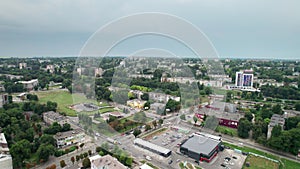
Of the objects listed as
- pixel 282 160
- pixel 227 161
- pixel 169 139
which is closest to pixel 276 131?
pixel 282 160

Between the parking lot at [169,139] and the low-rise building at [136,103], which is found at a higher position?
the low-rise building at [136,103]

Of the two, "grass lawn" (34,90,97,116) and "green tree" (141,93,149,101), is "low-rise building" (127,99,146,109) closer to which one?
"green tree" (141,93,149,101)

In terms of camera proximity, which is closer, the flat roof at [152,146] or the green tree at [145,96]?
the flat roof at [152,146]

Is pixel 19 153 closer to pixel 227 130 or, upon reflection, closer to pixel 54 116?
pixel 54 116

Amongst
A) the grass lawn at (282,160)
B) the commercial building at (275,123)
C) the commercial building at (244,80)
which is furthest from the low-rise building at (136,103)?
the commercial building at (244,80)

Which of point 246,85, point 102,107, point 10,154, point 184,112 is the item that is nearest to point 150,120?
point 184,112

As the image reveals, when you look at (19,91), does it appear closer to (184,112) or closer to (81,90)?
(81,90)

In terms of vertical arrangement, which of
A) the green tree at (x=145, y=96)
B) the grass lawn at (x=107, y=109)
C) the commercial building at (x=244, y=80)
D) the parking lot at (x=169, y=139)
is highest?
the commercial building at (x=244, y=80)

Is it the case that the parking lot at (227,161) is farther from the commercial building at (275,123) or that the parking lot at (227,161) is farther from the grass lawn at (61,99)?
the grass lawn at (61,99)
